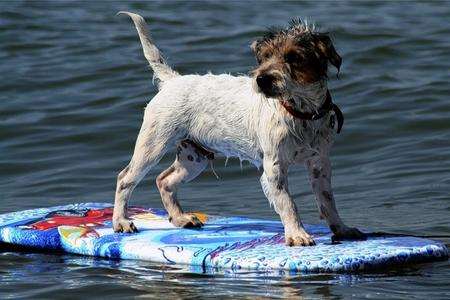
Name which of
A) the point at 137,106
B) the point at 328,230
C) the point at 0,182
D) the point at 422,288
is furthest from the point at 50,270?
the point at 137,106

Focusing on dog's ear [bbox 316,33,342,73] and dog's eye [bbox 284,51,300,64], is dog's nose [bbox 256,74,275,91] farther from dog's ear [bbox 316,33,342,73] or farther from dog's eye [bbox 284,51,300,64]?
dog's ear [bbox 316,33,342,73]

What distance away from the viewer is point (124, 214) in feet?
29.0

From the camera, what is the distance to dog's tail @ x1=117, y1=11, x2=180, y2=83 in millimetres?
8859

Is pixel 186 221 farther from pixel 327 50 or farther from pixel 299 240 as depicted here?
pixel 327 50

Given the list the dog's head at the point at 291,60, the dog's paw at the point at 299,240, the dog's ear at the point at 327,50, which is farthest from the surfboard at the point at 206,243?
the dog's ear at the point at 327,50

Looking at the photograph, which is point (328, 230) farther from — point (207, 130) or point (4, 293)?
point (4, 293)

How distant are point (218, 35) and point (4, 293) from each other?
1271 centimetres

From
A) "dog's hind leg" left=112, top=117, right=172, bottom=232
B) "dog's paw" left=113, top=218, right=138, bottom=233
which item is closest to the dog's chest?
"dog's hind leg" left=112, top=117, right=172, bottom=232

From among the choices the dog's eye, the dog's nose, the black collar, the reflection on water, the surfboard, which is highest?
the dog's eye

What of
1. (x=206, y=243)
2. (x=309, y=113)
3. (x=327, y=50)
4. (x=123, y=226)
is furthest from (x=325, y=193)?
(x=123, y=226)

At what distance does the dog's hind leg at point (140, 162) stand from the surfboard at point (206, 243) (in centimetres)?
12

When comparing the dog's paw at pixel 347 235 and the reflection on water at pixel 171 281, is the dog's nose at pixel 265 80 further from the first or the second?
the dog's paw at pixel 347 235

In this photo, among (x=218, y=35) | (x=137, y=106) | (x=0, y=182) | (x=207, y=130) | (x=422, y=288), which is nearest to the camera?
(x=422, y=288)

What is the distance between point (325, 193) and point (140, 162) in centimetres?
142
